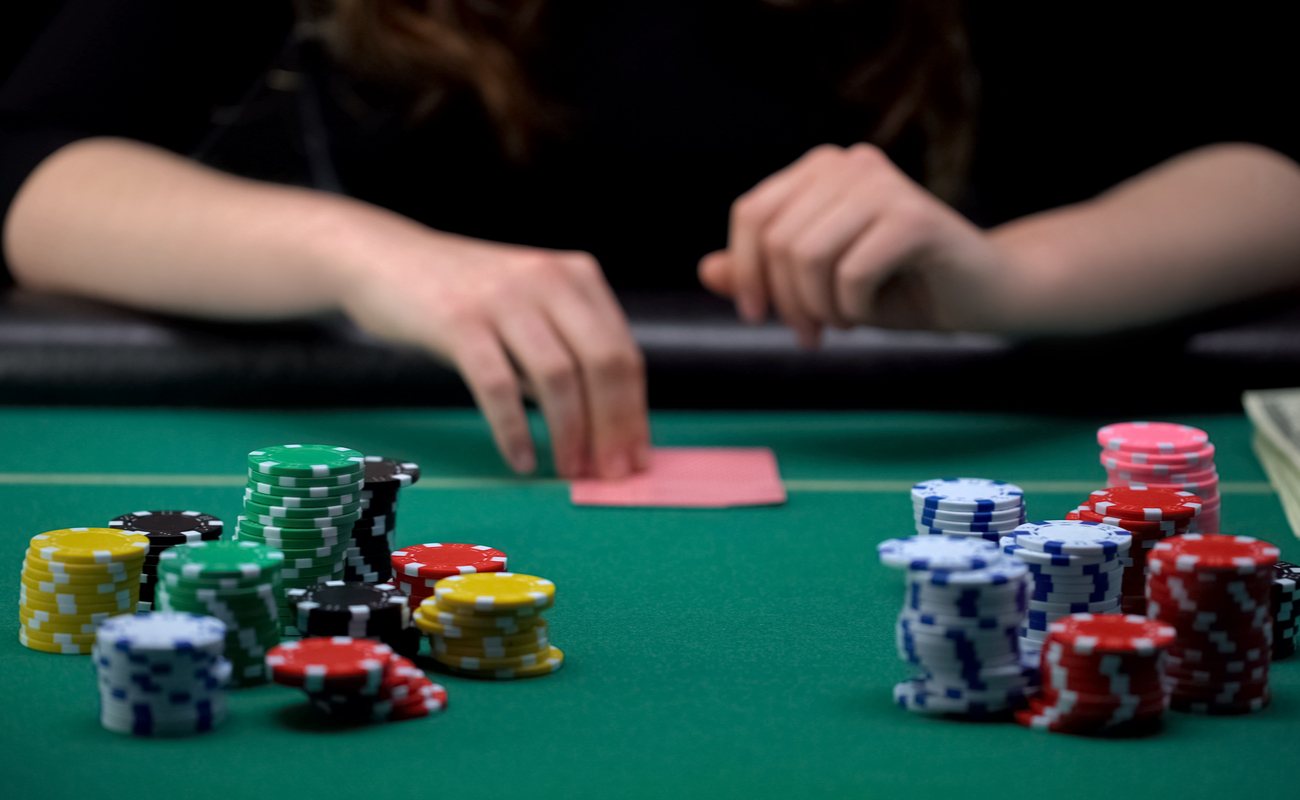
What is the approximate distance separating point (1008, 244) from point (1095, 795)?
63.9 inches

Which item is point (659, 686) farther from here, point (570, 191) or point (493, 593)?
point (570, 191)

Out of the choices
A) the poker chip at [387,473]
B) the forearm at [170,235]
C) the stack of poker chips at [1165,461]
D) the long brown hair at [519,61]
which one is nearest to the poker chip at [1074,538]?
the stack of poker chips at [1165,461]

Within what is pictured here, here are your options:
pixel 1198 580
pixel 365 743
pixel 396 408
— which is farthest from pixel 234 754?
pixel 396 408

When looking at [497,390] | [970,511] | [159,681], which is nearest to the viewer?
[159,681]

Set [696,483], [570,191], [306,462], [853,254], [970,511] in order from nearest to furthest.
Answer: [306,462] < [970,511] < [696,483] < [853,254] < [570,191]

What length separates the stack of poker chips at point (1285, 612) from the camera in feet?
4.18

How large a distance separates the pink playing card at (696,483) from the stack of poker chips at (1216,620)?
728 mm

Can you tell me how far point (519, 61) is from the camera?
3.36 m

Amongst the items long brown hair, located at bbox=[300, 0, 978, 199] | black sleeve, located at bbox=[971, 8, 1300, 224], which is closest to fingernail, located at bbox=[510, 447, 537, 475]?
long brown hair, located at bbox=[300, 0, 978, 199]

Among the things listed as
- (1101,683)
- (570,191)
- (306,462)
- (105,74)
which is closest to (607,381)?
(306,462)

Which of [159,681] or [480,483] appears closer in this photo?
[159,681]

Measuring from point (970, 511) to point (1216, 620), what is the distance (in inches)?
13.3

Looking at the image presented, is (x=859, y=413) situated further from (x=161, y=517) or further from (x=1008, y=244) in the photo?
(x=161, y=517)

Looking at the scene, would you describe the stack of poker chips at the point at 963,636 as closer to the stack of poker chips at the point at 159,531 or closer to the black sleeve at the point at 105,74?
the stack of poker chips at the point at 159,531
